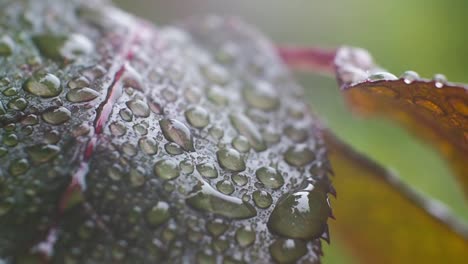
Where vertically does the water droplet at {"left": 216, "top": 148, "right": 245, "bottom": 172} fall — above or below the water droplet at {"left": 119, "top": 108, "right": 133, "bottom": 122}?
below

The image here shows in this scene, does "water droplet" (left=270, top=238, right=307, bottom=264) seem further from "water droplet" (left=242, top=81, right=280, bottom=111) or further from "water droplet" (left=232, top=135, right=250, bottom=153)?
"water droplet" (left=242, top=81, right=280, bottom=111)

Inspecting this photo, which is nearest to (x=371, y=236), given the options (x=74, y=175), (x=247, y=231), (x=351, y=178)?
(x=351, y=178)

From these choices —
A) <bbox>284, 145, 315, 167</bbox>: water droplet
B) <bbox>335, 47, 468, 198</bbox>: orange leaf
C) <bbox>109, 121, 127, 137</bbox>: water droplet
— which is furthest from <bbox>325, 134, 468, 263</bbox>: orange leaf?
<bbox>109, 121, 127, 137</bbox>: water droplet

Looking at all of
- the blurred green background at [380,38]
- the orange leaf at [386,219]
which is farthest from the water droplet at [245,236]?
the blurred green background at [380,38]

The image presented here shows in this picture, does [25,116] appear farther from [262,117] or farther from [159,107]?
A: [262,117]

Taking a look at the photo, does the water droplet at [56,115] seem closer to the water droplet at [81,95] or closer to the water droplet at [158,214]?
the water droplet at [81,95]

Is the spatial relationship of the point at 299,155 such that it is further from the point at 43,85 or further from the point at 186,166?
the point at 43,85

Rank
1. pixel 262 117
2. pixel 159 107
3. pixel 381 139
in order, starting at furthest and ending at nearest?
pixel 381 139, pixel 262 117, pixel 159 107
